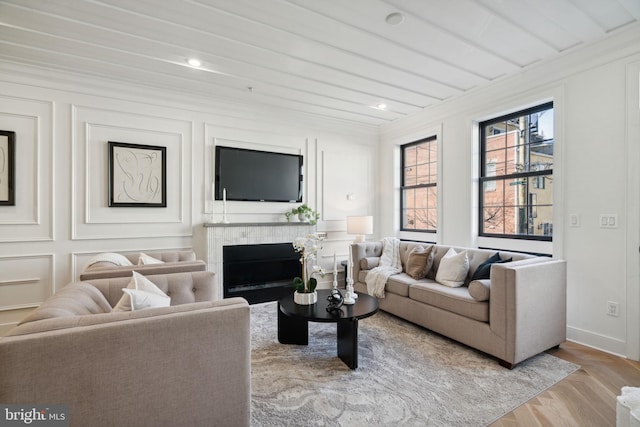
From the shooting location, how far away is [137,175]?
11.4 ft

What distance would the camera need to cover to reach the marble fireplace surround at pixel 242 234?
3.75 m

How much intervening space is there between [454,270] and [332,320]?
155 cm

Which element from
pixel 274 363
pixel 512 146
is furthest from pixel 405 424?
pixel 512 146

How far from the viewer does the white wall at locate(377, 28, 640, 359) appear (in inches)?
97.4

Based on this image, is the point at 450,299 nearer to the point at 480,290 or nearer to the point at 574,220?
the point at 480,290

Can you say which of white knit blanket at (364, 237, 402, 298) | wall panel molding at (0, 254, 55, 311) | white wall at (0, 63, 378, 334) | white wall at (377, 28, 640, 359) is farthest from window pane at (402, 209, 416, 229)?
wall panel molding at (0, 254, 55, 311)

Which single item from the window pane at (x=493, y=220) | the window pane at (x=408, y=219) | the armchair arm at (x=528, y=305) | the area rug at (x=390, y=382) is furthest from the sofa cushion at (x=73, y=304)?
the window pane at (x=408, y=219)

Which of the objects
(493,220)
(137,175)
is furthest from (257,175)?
(493,220)

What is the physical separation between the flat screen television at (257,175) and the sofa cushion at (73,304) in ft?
7.47

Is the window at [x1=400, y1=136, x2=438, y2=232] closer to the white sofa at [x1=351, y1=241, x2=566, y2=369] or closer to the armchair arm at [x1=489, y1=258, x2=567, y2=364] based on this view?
the white sofa at [x1=351, y1=241, x2=566, y2=369]

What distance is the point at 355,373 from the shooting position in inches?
87.3

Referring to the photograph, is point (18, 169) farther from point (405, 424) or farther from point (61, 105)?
point (405, 424)

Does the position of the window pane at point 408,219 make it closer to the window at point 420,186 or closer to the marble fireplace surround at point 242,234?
the window at point 420,186

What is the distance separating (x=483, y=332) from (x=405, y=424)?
1.17m
